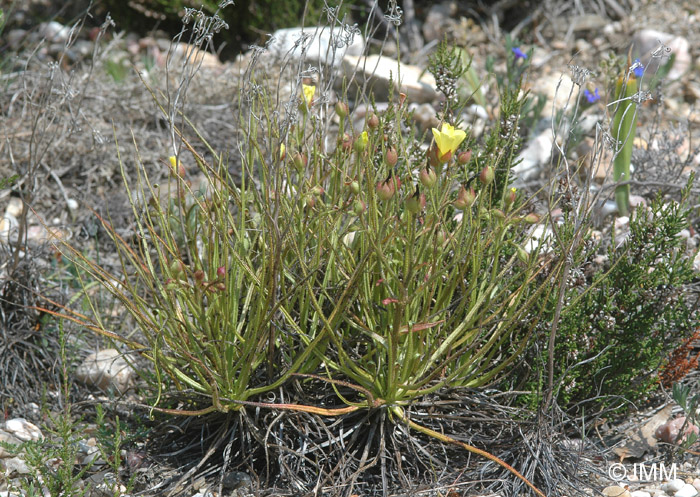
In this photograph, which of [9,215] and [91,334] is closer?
[91,334]

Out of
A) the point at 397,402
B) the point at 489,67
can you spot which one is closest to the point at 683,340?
the point at 397,402

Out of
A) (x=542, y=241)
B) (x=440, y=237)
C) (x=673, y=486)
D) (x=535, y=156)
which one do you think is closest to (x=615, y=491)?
(x=673, y=486)

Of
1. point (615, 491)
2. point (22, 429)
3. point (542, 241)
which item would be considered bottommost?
point (22, 429)

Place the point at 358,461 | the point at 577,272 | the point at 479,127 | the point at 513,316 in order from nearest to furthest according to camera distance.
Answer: the point at 513,316 → the point at 358,461 → the point at 577,272 → the point at 479,127

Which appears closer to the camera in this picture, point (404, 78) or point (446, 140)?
point (446, 140)

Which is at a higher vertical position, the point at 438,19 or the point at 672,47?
the point at 672,47

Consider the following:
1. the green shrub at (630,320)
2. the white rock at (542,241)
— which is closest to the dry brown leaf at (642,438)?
the green shrub at (630,320)

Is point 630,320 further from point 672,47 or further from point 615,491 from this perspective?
point 672,47

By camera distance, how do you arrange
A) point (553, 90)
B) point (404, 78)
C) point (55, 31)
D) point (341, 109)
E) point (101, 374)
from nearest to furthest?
point (341, 109), point (101, 374), point (404, 78), point (553, 90), point (55, 31)

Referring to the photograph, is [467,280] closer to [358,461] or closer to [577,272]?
[577,272]
